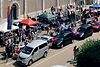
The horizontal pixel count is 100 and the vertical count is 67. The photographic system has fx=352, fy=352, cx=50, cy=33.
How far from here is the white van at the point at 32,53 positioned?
3456cm

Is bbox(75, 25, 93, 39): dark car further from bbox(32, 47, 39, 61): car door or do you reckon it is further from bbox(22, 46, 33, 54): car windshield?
bbox(22, 46, 33, 54): car windshield

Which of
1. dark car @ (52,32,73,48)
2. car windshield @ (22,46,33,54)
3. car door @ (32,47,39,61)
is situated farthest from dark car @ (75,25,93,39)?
car windshield @ (22,46,33,54)

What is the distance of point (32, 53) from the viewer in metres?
35.0

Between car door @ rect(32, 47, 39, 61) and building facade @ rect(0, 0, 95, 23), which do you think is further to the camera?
building facade @ rect(0, 0, 95, 23)

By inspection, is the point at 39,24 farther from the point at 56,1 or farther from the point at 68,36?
the point at 56,1

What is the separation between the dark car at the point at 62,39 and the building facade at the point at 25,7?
1193 cm

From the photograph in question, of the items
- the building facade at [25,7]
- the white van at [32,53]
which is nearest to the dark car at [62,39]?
the white van at [32,53]

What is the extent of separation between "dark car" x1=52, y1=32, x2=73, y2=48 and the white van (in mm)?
3819

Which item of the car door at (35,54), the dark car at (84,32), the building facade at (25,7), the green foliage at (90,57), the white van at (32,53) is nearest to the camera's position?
the green foliage at (90,57)

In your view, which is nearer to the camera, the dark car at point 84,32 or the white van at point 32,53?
the white van at point 32,53

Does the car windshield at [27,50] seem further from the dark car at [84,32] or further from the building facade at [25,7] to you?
the building facade at [25,7]

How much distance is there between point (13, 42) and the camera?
39.6m

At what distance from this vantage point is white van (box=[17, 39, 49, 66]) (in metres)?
34.6

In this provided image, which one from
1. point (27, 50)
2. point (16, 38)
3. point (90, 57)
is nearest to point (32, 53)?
point (27, 50)
